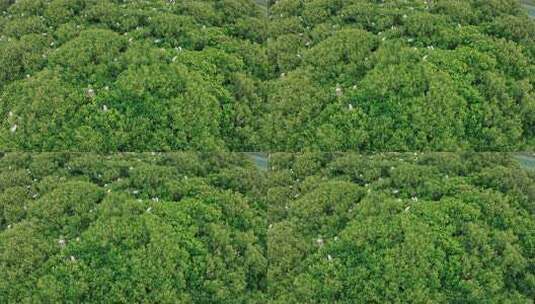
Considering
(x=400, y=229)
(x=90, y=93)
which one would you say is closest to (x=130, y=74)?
(x=90, y=93)

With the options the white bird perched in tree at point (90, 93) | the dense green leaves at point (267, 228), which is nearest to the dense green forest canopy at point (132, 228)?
the dense green leaves at point (267, 228)

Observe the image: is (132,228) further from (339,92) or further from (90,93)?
(339,92)

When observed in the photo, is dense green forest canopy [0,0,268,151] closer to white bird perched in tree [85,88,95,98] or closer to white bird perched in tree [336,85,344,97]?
white bird perched in tree [85,88,95,98]

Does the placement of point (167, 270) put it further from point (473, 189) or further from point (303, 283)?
point (473, 189)

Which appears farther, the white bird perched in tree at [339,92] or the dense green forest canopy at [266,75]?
the white bird perched in tree at [339,92]

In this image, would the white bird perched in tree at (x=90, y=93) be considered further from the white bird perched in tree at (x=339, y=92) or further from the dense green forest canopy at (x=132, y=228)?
the white bird perched in tree at (x=339, y=92)

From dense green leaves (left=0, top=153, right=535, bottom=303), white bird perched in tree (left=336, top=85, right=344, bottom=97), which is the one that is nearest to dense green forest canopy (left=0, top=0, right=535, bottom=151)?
white bird perched in tree (left=336, top=85, right=344, bottom=97)

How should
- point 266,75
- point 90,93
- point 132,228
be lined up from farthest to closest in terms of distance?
point 266,75 → point 90,93 → point 132,228

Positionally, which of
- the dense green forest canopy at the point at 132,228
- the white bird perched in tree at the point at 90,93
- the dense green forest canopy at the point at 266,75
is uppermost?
the dense green forest canopy at the point at 266,75
